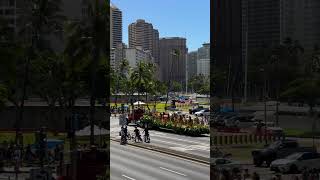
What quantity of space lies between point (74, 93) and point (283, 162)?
210 inches

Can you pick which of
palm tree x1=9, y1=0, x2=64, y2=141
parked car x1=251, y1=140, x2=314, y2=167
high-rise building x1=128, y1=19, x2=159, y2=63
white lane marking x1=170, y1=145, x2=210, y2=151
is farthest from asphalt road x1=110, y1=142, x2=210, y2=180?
high-rise building x1=128, y1=19, x2=159, y2=63

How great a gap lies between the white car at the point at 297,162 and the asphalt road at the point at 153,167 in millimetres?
10269

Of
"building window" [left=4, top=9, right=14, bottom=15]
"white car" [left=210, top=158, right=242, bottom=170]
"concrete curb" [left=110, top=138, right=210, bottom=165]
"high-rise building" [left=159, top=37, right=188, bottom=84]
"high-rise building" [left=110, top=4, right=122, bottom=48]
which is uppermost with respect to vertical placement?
"high-rise building" [left=159, top=37, right=188, bottom=84]

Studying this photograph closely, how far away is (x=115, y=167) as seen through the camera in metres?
27.2

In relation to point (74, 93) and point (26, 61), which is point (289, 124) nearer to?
point (74, 93)

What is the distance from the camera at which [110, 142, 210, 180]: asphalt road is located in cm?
2403

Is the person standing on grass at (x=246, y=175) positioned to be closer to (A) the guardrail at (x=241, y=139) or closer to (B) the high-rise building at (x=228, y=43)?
(A) the guardrail at (x=241, y=139)

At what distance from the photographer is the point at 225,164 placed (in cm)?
1323

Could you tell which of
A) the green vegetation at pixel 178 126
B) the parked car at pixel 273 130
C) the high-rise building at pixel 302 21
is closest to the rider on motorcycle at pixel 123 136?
the green vegetation at pixel 178 126

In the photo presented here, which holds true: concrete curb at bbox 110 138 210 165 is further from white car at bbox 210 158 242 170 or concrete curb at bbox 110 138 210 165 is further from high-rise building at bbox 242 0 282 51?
high-rise building at bbox 242 0 282 51

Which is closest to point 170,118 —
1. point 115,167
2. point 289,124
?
point 115,167

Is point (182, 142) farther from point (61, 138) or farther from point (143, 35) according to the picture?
point (143, 35)

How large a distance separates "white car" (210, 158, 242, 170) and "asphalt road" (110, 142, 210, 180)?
914 centimetres

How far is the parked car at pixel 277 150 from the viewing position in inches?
485
